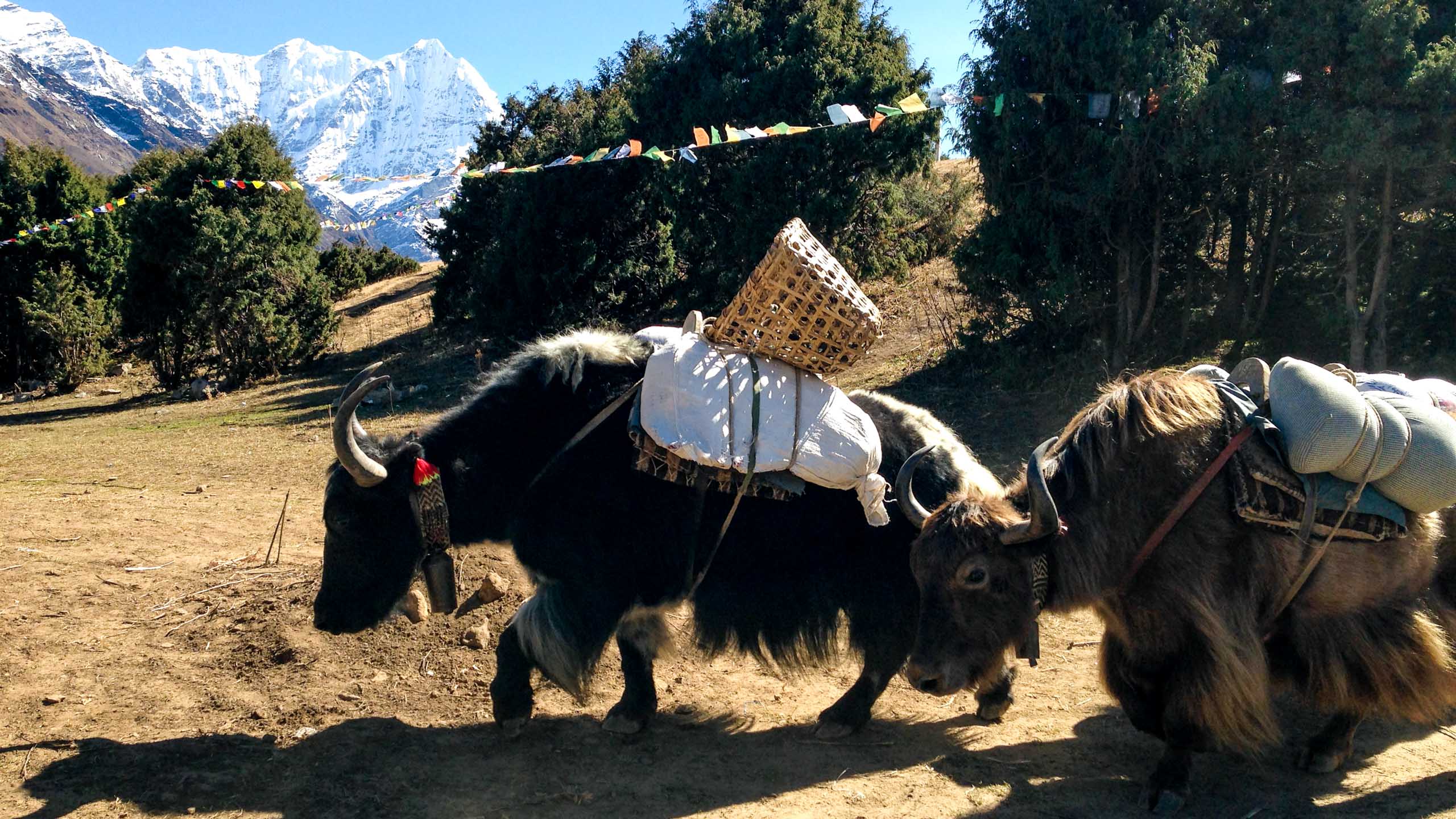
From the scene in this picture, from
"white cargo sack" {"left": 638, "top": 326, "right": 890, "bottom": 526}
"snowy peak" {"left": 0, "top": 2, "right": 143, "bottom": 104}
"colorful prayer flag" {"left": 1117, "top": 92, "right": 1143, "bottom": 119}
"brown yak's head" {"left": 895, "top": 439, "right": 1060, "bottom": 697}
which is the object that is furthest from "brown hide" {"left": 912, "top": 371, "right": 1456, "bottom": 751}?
"snowy peak" {"left": 0, "top": 2, "right": 143, "bottom": 104}

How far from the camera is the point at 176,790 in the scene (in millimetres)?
3104

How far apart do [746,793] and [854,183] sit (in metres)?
9.87

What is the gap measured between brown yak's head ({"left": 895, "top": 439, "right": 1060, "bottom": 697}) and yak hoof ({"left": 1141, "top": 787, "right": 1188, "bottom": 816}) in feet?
2.21

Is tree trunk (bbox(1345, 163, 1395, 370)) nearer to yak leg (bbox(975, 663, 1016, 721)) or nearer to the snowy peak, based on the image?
yak leg (bbox(975, 663, 1016, 721))

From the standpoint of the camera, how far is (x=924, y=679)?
115 inches

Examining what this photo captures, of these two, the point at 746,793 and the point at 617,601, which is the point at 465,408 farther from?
the point at 746,793

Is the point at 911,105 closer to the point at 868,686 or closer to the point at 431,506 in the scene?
the point at 868,686

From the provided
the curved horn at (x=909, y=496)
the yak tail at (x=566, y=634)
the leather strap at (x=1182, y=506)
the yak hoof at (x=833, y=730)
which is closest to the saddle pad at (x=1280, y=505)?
the leather strap at (x=1182, y=506)

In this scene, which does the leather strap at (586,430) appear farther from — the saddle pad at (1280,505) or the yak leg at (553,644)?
the saddle pad at (1280,505)

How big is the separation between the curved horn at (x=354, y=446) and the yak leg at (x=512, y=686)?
77cm

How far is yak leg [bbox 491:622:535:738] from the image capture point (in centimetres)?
357

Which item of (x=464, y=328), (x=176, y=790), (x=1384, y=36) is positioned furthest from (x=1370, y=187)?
(x=464, y=328)

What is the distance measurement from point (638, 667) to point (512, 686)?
488mm

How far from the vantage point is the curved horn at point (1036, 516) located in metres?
2.80
